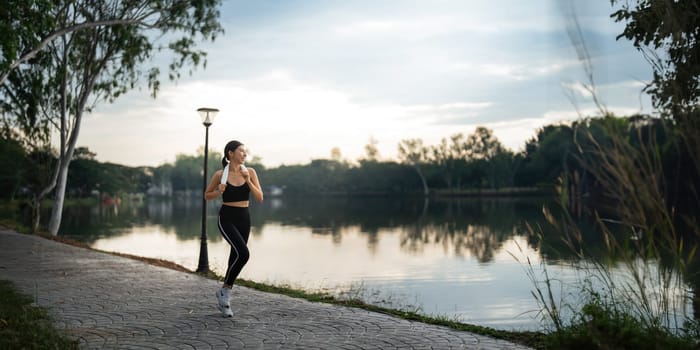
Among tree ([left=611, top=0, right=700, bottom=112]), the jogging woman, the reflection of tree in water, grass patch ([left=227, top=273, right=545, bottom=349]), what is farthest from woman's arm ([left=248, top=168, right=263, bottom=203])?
the reflection of tree in water

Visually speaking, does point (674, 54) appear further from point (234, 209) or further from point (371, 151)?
point (371, 151)

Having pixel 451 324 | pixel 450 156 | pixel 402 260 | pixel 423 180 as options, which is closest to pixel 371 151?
pixel 423 180

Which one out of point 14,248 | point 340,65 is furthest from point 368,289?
point 340,65

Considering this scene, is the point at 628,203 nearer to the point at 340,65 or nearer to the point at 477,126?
the point at 340,65

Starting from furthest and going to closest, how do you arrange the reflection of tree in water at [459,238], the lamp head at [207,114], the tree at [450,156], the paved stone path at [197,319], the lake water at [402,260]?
the tree at [450,156]
the reflection of tree in water at [459,238]
the lamp head at [207,114]
the lake water at [402,260]
the paved stone path at [197,319]

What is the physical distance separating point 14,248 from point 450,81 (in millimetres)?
19899

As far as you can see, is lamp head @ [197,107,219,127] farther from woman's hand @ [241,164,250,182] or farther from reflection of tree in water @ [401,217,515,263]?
reflection of tree in water @ [401,217,515,263]

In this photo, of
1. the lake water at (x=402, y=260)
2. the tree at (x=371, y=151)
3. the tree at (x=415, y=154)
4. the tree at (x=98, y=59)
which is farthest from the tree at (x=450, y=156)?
the tree at (x=98, y=59)

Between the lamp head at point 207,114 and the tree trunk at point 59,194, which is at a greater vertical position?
the lamp head at point 207,114

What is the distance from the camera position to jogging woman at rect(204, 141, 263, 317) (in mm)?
7105

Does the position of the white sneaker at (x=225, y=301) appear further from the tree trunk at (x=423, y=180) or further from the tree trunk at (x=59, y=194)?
the tree trunk at (x=423, y=180)

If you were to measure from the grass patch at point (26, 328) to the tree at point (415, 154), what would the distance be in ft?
323

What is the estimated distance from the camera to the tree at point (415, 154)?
106m

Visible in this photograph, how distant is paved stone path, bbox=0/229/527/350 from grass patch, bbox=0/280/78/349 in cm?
21
